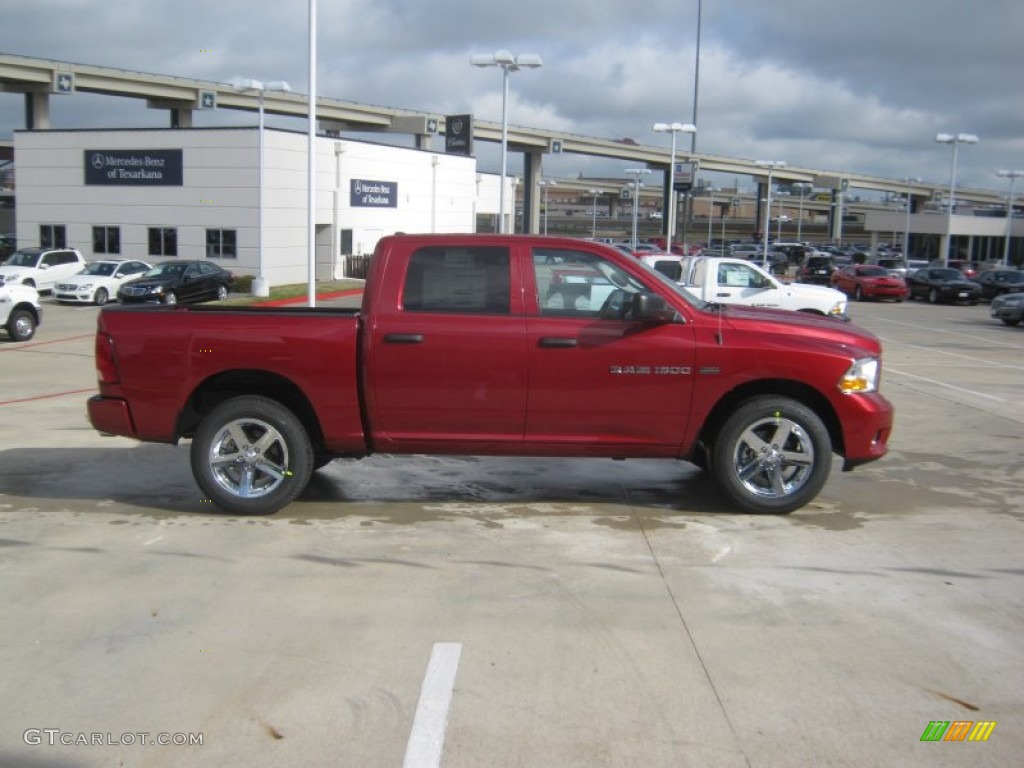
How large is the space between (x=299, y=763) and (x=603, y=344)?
12.4 ft

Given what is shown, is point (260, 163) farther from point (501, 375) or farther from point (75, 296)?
point (501, 375)

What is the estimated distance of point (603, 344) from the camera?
6.77 meters

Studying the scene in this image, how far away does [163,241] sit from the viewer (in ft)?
145

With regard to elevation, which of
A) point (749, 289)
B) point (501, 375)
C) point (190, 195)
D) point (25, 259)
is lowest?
point (25, 259)

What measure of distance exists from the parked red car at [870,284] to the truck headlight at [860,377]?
122 ft

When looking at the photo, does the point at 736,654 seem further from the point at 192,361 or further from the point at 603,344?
the point at 192,361

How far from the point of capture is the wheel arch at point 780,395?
7.01 metres

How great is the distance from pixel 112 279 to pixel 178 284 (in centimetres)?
305

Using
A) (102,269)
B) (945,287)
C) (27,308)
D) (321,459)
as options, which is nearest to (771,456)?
(321,459)

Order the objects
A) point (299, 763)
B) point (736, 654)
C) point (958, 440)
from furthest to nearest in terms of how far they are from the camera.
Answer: point (958, 440)
point (736, 654)
point (299, 763)

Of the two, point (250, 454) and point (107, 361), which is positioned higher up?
point (107, 361)

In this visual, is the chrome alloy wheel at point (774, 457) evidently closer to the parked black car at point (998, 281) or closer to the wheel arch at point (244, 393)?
the wheel arch at point (244, 393)

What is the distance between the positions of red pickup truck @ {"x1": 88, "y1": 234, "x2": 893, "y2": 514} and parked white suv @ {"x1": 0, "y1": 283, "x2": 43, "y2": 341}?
14.4 m

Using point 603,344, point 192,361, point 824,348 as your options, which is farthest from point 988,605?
point 192,361
